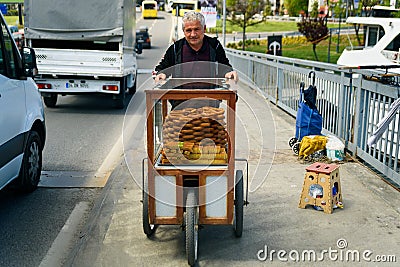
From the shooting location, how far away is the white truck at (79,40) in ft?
45.2

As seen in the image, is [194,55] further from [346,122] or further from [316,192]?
[346,122]

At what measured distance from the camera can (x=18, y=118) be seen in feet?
20.8

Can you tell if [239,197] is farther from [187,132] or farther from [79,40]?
[79,40]

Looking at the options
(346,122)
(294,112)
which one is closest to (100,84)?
(294,112)

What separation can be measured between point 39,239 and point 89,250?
0.74m

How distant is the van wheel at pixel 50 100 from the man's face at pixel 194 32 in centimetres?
980

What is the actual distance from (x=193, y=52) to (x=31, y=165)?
2.79 meters

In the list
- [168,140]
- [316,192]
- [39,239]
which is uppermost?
[168,140]

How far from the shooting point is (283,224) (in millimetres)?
5680

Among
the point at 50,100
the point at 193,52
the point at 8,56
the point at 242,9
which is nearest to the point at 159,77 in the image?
the point at 193,52

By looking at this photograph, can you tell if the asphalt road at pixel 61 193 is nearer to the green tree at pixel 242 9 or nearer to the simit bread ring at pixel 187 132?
the simit bread ring at pixel 187 132

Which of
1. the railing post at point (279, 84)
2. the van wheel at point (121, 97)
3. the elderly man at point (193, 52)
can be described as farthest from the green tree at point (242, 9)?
the elderly man at point (193, 52)

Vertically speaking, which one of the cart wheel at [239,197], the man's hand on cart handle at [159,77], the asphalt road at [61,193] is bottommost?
the asphalt road at [61,193]

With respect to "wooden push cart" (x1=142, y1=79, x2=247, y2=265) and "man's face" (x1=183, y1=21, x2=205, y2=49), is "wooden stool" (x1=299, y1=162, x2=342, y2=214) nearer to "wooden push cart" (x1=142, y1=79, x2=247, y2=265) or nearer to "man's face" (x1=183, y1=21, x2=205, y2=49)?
"wooden push cart" (x1=142, y1=79, x2=247, y2=265)
